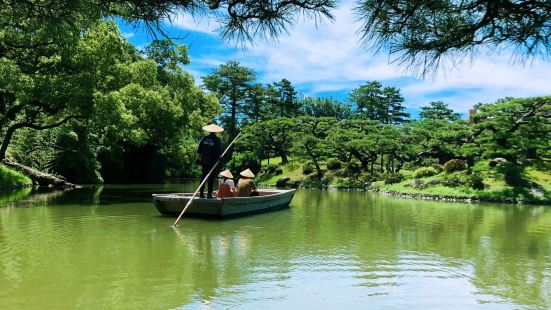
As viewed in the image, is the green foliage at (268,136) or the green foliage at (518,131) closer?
the green foliage at (518,131)

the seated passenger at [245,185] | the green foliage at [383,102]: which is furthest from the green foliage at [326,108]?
the seated passenger at [245,185]

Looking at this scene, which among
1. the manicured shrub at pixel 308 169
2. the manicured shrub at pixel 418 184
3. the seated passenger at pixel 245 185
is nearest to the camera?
the seated passenger at pixel 245 185

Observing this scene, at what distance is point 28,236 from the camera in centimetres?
821

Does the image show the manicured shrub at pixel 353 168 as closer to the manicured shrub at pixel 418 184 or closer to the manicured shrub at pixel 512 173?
the manicured shrub at pixel 418 184

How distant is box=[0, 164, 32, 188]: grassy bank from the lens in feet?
64.4

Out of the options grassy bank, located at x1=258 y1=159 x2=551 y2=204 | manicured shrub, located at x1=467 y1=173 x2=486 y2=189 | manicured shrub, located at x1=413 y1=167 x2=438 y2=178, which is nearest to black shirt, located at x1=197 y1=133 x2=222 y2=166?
grassy bank, located at x1=258 y1=159 x2=551 y2=204

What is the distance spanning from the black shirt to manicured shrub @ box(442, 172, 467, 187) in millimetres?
14707

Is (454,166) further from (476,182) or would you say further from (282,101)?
(282,101)

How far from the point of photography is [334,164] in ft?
111

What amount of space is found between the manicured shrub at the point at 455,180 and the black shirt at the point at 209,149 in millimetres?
14707

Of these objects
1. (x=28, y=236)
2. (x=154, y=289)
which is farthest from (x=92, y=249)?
(x=154, y=289)

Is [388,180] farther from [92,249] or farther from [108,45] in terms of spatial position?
[92,249]

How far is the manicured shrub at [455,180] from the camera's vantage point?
71.9 ft

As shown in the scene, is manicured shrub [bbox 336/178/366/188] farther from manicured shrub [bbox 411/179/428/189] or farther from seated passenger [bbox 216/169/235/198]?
seated passenger [bbox 216/169/235/198]
